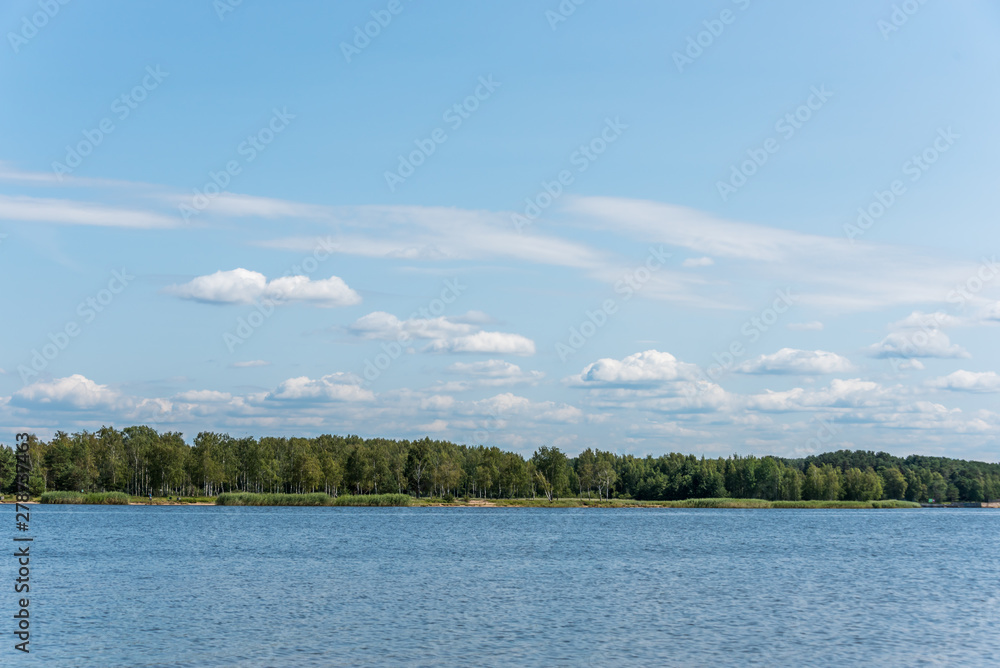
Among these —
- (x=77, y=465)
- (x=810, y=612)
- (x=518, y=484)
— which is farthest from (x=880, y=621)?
(x=77, y=465)

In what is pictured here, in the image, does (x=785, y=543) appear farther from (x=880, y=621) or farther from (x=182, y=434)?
(x=182, y=434)

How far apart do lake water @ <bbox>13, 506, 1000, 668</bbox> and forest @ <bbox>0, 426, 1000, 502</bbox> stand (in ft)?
281

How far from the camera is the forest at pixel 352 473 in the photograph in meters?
154

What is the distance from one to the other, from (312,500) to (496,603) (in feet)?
378

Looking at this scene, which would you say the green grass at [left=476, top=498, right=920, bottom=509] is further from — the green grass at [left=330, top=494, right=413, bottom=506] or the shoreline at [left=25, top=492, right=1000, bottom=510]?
the green grass at [left=330, top=494, right=413, bottom=506]

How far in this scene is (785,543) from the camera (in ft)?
246

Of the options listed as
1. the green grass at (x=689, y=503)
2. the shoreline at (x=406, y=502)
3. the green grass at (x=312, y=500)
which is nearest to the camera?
the shoreline at (x=406, y=502)

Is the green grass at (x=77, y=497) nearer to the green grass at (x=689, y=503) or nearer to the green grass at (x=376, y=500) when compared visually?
the green grass at (x=376, y=500)

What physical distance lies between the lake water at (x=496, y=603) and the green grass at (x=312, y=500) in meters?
70.5

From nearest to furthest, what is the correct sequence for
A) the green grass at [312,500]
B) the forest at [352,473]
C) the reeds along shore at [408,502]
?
the reeds along shore at [408,502] < the green grass at [312,500] < the forest at [352,473]

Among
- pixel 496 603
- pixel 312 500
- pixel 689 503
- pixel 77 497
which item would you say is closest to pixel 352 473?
pixel 312 500

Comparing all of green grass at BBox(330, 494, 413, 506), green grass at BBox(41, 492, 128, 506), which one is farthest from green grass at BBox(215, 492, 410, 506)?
green grass at BBox(41, 492, 128, 506)

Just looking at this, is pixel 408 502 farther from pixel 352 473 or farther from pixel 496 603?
pixel 496 603

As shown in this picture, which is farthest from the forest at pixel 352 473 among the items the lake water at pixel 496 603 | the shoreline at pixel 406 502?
the lake water at pixel 496 603
